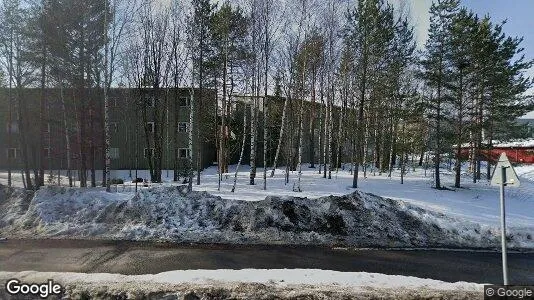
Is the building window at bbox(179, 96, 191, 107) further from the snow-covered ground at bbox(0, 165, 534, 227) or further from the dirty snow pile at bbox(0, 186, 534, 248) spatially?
the dirty snow pile at bbox(0, 186, 534, 248)

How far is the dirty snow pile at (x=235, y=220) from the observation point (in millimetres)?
11680

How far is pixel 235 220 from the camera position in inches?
504

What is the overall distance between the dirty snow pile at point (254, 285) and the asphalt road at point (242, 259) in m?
0.89

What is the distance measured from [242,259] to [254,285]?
2441 mm

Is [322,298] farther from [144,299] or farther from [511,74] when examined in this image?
[511,74]

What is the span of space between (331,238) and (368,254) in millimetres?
1859

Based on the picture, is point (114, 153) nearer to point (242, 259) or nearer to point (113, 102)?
point (113, 102)

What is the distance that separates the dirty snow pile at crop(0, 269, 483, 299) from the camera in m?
6.37

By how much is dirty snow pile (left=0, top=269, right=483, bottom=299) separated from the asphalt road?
89 cm

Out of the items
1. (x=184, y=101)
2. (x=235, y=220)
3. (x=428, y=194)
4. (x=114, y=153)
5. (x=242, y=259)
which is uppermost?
(x=184, y=101)

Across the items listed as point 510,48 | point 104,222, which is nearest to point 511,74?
point 510,48

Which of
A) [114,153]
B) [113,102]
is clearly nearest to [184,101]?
[113,102]

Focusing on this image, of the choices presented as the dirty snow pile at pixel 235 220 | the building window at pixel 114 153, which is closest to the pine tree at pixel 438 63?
the dirty snow pile at pixel 235 220

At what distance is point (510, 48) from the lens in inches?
948
